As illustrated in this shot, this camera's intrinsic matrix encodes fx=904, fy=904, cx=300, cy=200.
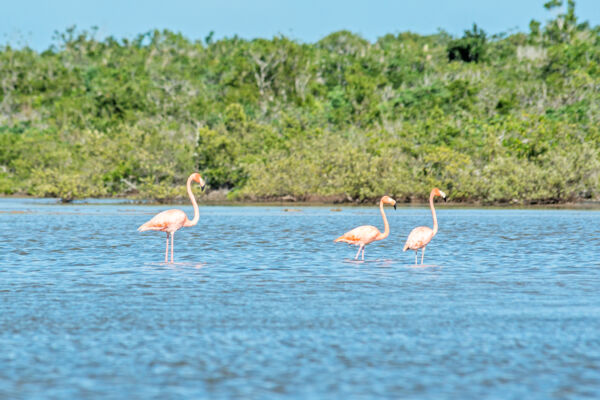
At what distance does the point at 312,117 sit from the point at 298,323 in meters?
71.3

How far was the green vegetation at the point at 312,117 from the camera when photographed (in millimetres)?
62875

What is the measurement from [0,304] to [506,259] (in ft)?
41.9

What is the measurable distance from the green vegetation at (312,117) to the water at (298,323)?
126 ft

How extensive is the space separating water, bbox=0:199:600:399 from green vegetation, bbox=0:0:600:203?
1507 inches

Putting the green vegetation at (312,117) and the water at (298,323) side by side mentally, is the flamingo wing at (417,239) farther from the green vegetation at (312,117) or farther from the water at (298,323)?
the green vegetation at (312,117)

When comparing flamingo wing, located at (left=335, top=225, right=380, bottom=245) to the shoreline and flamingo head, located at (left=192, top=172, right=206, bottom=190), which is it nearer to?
flamingo head, located at (left=192, top=172, right=206, bottom=190)

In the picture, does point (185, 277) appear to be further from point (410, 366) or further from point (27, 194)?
point (27, 194)

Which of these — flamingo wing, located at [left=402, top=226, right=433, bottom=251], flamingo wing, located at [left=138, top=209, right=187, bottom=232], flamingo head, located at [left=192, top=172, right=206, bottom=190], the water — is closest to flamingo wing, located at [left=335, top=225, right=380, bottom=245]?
the water

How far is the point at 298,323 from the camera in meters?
12.2

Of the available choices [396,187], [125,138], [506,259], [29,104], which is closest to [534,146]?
[396,187]

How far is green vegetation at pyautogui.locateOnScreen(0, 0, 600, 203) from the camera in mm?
62875

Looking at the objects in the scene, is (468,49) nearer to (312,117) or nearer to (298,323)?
(312,117)

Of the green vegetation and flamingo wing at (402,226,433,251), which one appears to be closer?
flamingo wing at (402,226,433,251)

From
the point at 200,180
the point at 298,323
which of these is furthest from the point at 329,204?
the point at 298,323
